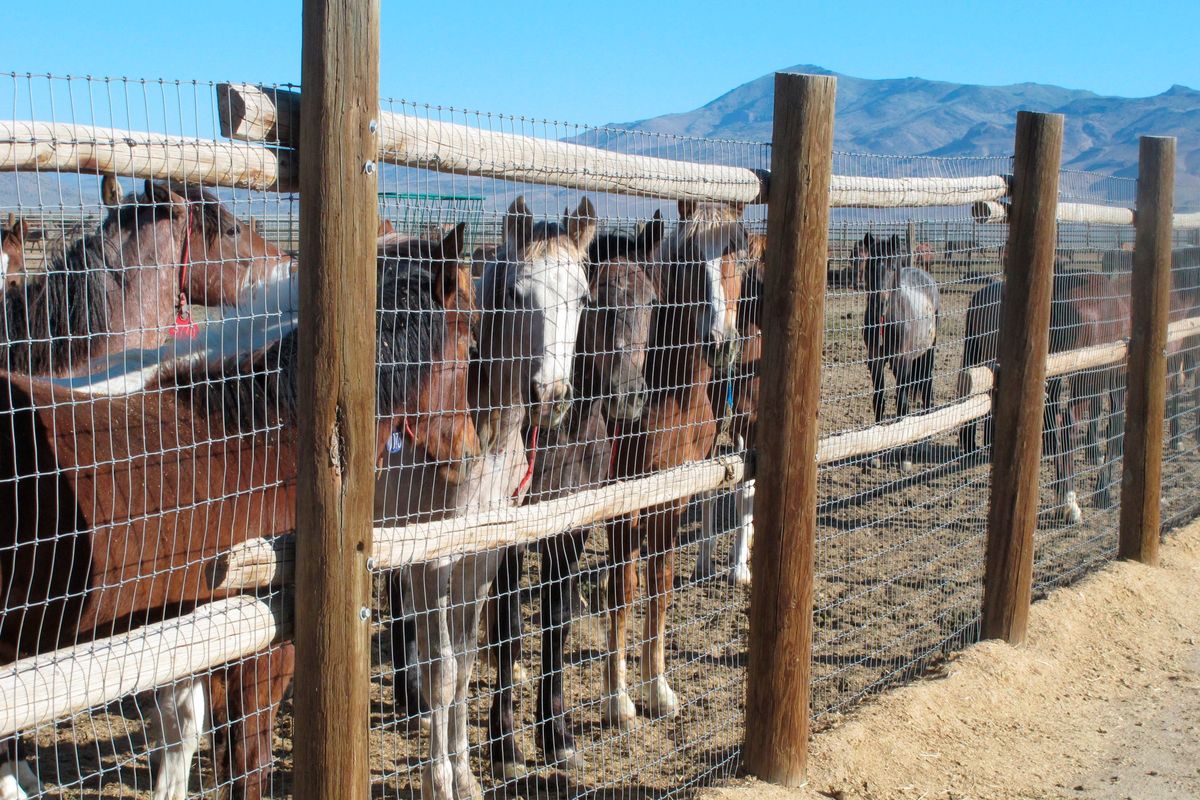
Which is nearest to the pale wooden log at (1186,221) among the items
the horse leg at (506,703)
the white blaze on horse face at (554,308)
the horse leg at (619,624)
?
the horse leg at (619,624)

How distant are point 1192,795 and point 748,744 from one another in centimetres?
173

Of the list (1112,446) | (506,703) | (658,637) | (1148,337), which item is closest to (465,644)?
(506,703)

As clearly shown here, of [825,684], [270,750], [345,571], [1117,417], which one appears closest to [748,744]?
[825,684]

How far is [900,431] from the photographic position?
4348 mm

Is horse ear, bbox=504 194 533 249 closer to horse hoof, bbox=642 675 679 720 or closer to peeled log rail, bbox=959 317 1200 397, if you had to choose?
horse hoof, bbox=642 675 679 720

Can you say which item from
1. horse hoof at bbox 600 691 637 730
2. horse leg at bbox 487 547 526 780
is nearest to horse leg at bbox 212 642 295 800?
horse leg at bbox 487 547 526 780

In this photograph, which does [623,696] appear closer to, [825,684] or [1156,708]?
[825,684]

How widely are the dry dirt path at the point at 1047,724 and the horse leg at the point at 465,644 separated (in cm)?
93

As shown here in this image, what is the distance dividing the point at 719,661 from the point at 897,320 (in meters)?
2.08

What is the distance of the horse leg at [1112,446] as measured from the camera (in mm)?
6797

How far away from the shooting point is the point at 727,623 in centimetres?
562

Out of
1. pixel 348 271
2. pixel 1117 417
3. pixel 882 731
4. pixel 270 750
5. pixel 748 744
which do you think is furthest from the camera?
pixel 1117 417

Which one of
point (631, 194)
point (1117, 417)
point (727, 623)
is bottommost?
point (727, 623)

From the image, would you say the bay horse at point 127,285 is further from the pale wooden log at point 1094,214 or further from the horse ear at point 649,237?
the pale wooden log at point 1094,214
